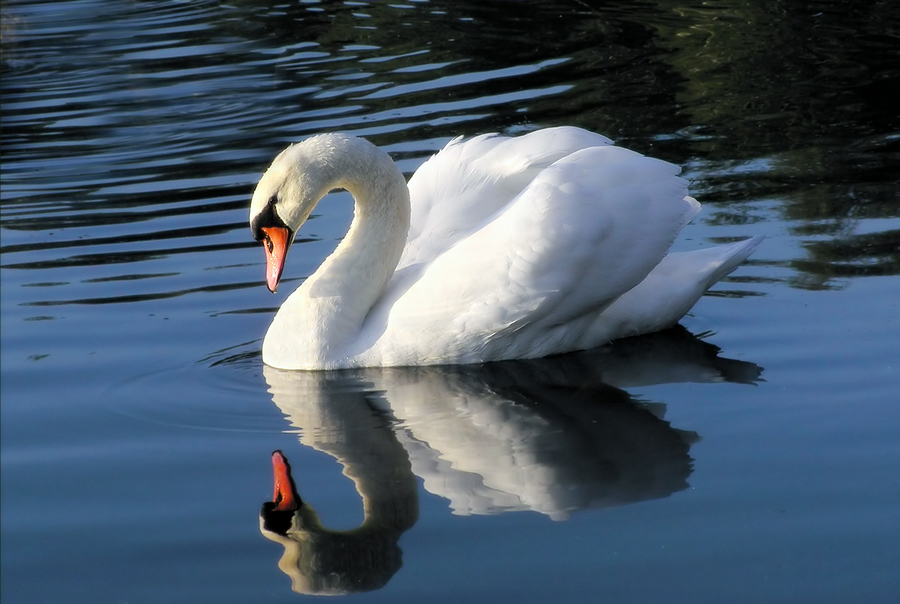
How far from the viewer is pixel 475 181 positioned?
7457mm

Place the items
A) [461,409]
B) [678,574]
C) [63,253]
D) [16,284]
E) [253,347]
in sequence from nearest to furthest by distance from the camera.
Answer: [678,574]
[461,409]
[253,347]
[16,284]
[63,253]

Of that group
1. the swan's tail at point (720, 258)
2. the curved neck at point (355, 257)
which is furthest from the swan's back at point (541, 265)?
the swan's tail at point (720, 258)

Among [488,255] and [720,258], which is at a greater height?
[488,255]

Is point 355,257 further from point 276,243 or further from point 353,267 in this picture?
point 276,243

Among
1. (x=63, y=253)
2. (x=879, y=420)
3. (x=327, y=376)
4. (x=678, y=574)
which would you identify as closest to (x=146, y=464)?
(x=327, y=376)

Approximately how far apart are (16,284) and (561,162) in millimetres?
3639

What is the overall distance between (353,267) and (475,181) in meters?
0.86

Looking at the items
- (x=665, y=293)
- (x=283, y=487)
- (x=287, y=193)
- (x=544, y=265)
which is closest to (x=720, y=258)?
(x=665, y=293)

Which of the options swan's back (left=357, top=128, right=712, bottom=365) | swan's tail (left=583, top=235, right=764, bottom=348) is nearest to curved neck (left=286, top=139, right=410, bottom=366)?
swan's back (left=357, top=128, right=712, bottom=365)

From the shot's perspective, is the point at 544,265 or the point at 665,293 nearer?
the point at 544,265

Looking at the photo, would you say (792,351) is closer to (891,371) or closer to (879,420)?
(891,371)

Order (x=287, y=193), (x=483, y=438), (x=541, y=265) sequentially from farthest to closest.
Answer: (x=287, y=193) < (x=541, y=265) < (x=483, y=438)

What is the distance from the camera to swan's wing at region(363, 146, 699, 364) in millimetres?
6508

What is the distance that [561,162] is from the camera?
680 centimetres
